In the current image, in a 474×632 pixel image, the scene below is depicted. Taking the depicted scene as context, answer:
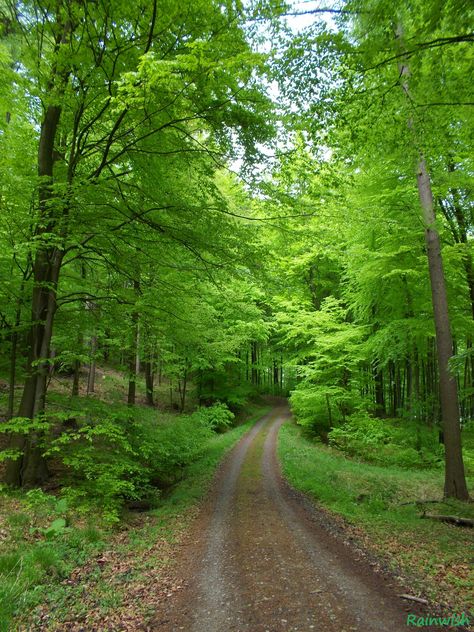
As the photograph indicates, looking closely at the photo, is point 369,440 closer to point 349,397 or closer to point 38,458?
point 349,397

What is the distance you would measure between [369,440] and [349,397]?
215cm

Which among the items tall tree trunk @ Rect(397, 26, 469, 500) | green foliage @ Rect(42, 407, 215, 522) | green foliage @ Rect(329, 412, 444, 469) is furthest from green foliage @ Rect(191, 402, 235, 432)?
tall tree trunk @ Rect(397, 26, 469, 500)

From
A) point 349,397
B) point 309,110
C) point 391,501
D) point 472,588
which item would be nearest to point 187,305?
point 309,110

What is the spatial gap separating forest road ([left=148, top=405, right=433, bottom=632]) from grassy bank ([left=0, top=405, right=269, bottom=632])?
50 centimetres

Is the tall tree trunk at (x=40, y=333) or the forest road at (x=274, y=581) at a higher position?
the tall tree trunk at (x=40, y=333)

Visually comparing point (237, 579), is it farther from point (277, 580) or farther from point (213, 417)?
point (213, 417)

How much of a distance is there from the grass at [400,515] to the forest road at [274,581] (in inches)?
23.1

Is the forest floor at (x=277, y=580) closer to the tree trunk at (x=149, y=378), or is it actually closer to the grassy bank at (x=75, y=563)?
the grassy bank at (x=75, y=563)

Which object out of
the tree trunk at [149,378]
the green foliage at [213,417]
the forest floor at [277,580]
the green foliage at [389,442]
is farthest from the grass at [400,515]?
the tree trunk at [149,378]

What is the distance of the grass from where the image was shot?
5.26 meters

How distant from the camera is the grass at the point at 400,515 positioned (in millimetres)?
5258

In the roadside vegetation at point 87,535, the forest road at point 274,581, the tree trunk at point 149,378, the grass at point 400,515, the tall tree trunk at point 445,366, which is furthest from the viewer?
the tree trunk at point 149,378

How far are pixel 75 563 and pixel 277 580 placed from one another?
3.04 metres

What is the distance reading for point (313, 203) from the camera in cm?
814
